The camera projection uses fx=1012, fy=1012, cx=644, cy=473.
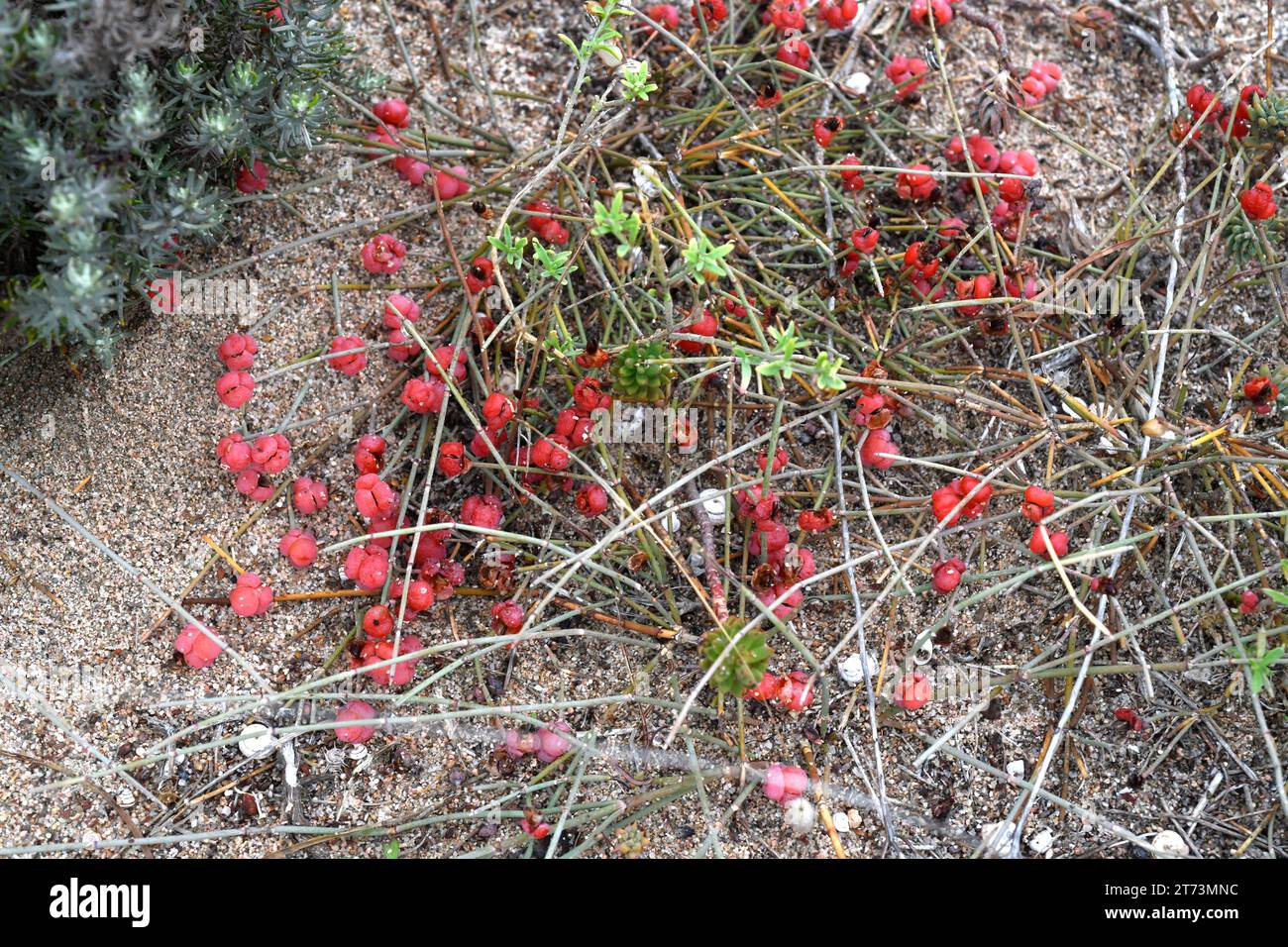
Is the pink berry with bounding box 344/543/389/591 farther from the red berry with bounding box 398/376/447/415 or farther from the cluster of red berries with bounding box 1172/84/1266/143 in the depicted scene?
the cluster of red berries with bounding box 1172/84/1266/143

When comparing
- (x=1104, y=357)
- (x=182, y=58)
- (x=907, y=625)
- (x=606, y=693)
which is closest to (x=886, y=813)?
(x=907, y=625)

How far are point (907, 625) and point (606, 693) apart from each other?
624 millimetres

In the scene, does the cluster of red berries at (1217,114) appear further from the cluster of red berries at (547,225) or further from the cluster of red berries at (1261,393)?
the cluster of red berries at (547,225)

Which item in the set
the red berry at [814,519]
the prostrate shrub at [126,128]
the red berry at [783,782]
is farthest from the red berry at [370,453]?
the red berry at [783,782]

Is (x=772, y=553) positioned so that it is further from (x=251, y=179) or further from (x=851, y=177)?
(x=251, y=179)

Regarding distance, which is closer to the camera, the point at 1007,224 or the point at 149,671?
the point at 149,671

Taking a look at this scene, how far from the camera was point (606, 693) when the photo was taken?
1.99 m

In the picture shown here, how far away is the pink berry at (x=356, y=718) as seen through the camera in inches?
72.7

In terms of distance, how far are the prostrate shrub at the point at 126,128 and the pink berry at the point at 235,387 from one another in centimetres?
22

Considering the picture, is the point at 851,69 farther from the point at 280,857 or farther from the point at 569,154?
the point at 280,857

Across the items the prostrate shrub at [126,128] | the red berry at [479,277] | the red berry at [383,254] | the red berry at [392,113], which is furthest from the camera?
the red berry at [392,113]

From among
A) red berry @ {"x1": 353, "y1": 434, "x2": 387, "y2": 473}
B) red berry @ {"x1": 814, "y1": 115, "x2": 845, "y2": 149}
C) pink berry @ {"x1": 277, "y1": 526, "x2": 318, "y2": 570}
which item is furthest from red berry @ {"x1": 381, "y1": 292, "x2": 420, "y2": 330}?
red berry @ {"x1": 814, "y1": 115, "x2": 845, "y2": 149}

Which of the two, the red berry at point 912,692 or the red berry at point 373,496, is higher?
the red berry at point 373,496

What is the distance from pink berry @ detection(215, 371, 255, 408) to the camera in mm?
2010
